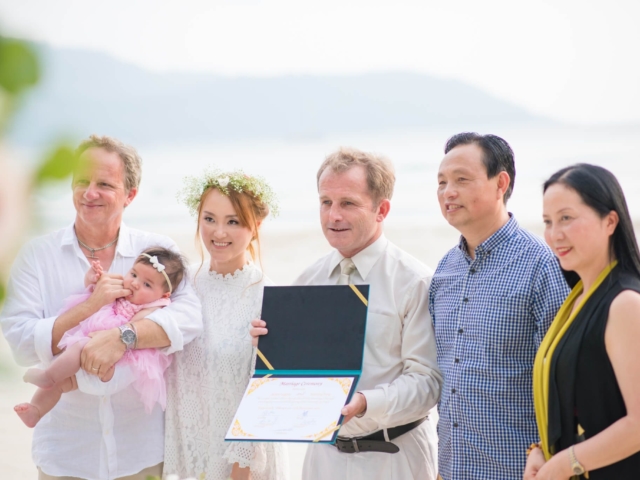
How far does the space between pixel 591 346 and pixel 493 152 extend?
3.20ft

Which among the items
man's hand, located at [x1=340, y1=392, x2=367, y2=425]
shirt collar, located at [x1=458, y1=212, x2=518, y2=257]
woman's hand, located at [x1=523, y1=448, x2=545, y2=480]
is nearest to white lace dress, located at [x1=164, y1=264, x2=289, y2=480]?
man's hand, located at [x1=340, y1=392, x2=367, y2=425]

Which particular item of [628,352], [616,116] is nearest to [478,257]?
[628,352]

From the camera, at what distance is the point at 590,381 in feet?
7.45

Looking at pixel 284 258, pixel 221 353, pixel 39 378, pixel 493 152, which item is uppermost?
pixel 493 152

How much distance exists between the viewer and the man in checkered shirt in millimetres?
2740

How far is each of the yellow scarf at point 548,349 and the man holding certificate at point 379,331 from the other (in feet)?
2.08

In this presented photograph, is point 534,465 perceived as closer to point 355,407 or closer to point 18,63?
point 355,407

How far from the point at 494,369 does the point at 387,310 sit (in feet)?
1.90

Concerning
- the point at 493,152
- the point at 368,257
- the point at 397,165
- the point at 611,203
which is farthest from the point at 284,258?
the point at 397,165

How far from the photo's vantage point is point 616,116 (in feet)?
141

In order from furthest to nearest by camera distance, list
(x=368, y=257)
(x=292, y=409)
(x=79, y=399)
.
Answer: (x=79, y=399), (x=368, y=257), (x=292, y=409)

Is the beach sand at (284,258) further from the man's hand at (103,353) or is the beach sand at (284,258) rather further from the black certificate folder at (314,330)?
the black certificate folder at (314,330)

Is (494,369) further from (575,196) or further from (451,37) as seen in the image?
(451,37)

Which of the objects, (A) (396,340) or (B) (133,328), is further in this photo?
(B) (133,328)
